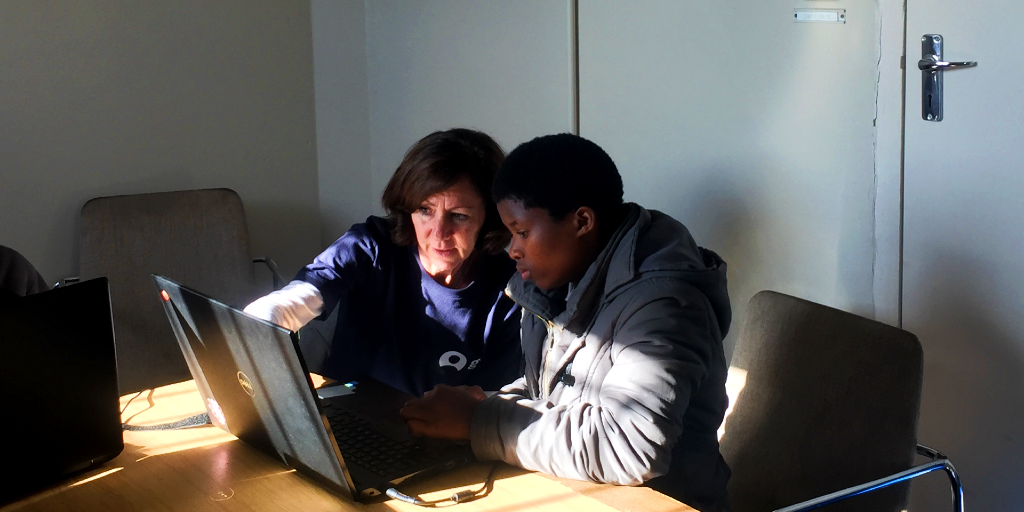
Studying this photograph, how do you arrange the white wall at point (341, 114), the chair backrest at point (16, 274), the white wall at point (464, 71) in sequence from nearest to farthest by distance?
the chair backrest at point (16, 274) < the white wall at point (464, 71) < the white wall at point (341, 114)

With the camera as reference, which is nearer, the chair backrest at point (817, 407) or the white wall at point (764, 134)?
the chair backrest at point (817, 407)

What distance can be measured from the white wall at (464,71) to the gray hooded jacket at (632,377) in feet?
3.73

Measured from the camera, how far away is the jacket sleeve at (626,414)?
1134 millimetres

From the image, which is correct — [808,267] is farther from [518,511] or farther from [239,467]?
[239,467]

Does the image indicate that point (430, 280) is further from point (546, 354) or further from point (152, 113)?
point (152, 113)

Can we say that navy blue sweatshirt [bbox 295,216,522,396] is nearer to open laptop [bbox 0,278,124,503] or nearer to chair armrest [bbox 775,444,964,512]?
open laptop [bbox 0,278,124,503]

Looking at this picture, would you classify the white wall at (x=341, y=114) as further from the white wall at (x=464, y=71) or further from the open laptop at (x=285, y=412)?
the open laptop at (x=285, y=412)

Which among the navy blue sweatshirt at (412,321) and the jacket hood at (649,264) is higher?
the jacket hood at (649,264)

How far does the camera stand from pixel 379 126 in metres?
3.38

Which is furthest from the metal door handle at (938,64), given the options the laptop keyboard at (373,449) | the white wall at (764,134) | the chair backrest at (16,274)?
the chair backrest at (16,274)

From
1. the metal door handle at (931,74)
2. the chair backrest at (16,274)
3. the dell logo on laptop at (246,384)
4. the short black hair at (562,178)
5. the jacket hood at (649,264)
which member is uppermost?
the metal door handle at (931,74)

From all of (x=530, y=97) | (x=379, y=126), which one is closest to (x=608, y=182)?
(x=530, y=97)

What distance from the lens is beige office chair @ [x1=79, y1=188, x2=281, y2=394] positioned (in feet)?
9.21

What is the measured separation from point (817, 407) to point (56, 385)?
1167 millimetres
